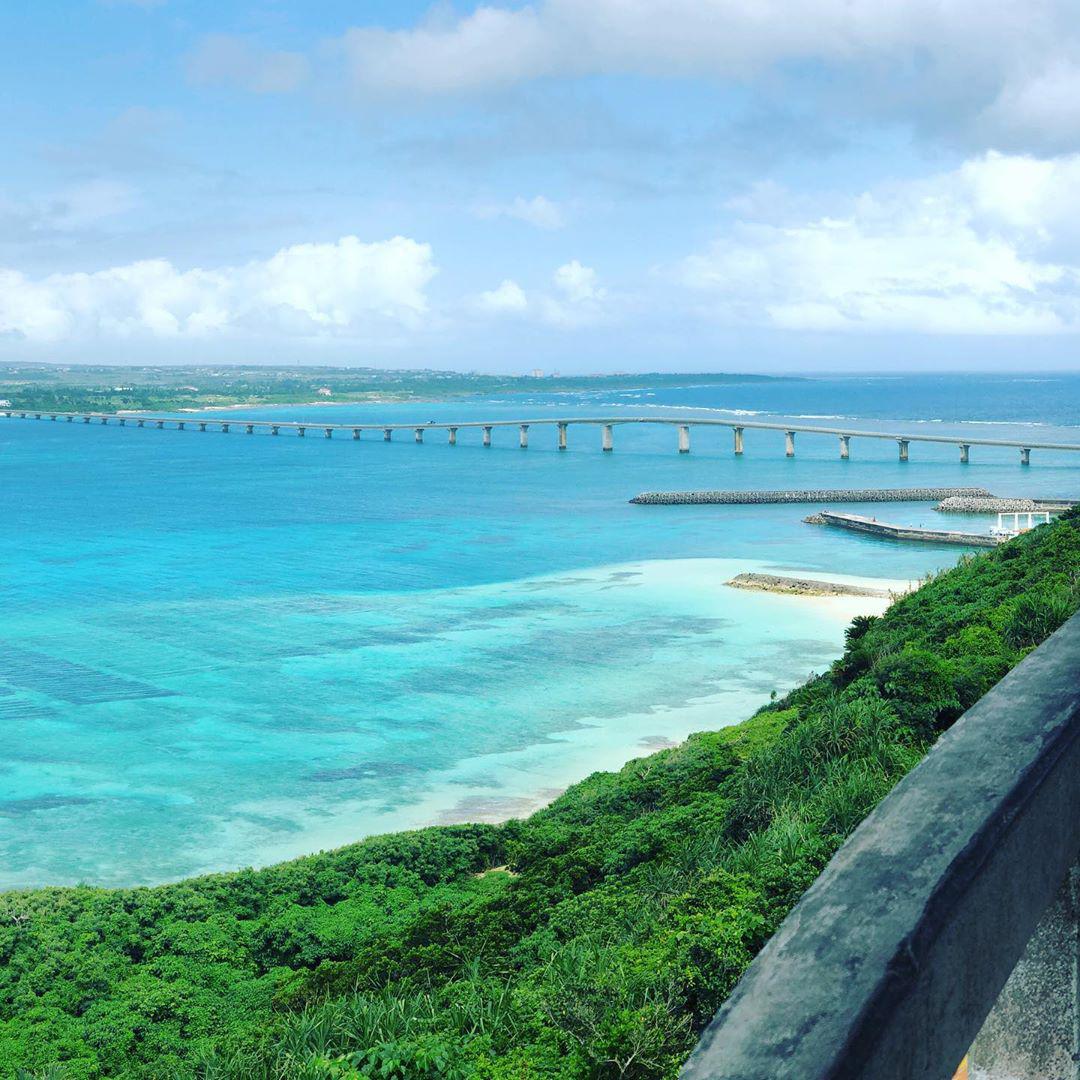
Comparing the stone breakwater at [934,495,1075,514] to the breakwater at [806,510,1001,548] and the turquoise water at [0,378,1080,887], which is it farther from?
the breakwater at [806,510,1001,548]

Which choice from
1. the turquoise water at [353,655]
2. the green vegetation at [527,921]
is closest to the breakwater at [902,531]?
the turquoise water at [353,655]

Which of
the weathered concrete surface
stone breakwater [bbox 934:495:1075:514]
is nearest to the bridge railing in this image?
the weathered concrete surface

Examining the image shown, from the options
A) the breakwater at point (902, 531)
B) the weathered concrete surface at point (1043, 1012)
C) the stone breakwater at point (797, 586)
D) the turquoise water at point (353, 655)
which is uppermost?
the weathered concrete surface at point (1043, 1012)

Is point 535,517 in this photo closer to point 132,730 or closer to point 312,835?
point 132,730

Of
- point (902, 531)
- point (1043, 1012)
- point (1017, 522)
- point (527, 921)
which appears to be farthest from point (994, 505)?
point (1043, 1012)

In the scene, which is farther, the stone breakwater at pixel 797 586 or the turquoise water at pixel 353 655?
the stone breakwater at pixel 797 586

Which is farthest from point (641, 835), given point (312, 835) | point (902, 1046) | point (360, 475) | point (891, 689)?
point (360, 475)

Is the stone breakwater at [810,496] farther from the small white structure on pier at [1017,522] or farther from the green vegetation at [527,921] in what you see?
the green vegetation at [527,921]
